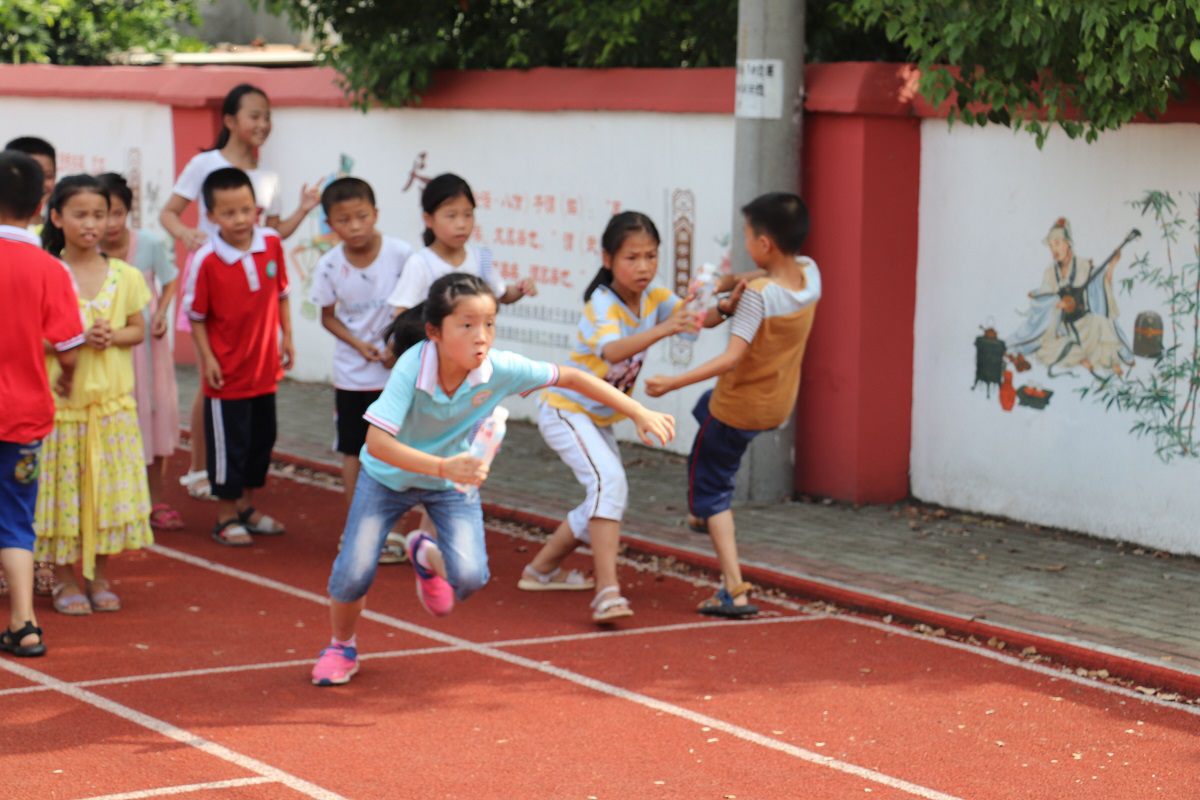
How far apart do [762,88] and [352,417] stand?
2.99 meters

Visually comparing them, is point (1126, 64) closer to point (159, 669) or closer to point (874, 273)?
point (874, 273)

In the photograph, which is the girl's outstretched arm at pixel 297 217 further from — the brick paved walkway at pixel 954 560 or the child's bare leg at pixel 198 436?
the brick paved walkway at pixel 954 560

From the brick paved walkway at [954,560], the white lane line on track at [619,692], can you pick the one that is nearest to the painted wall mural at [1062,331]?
the brick paved walkway at [954,560]

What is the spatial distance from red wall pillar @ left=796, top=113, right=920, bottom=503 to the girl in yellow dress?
13.2 feet

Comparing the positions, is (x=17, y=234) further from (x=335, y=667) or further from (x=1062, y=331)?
(x=1062, y=331)

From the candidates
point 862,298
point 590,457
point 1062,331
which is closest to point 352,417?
point 590,457

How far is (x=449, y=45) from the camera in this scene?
1296 cm

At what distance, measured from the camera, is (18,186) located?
680 centimetres

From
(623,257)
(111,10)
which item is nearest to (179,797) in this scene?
(623,257)

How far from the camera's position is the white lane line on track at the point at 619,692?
5617 millimetres

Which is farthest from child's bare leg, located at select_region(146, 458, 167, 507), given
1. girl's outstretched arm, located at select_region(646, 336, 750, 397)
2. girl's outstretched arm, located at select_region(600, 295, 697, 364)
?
girl's outstretched arm, located at select_region(646, 336, 750, 397)

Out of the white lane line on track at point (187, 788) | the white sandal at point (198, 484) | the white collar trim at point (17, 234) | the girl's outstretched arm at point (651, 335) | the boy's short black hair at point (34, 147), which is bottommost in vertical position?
the white lane line on track at point (187, 788)

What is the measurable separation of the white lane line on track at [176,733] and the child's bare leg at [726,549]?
2.74 m

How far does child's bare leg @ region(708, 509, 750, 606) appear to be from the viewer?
7785 millimetres
